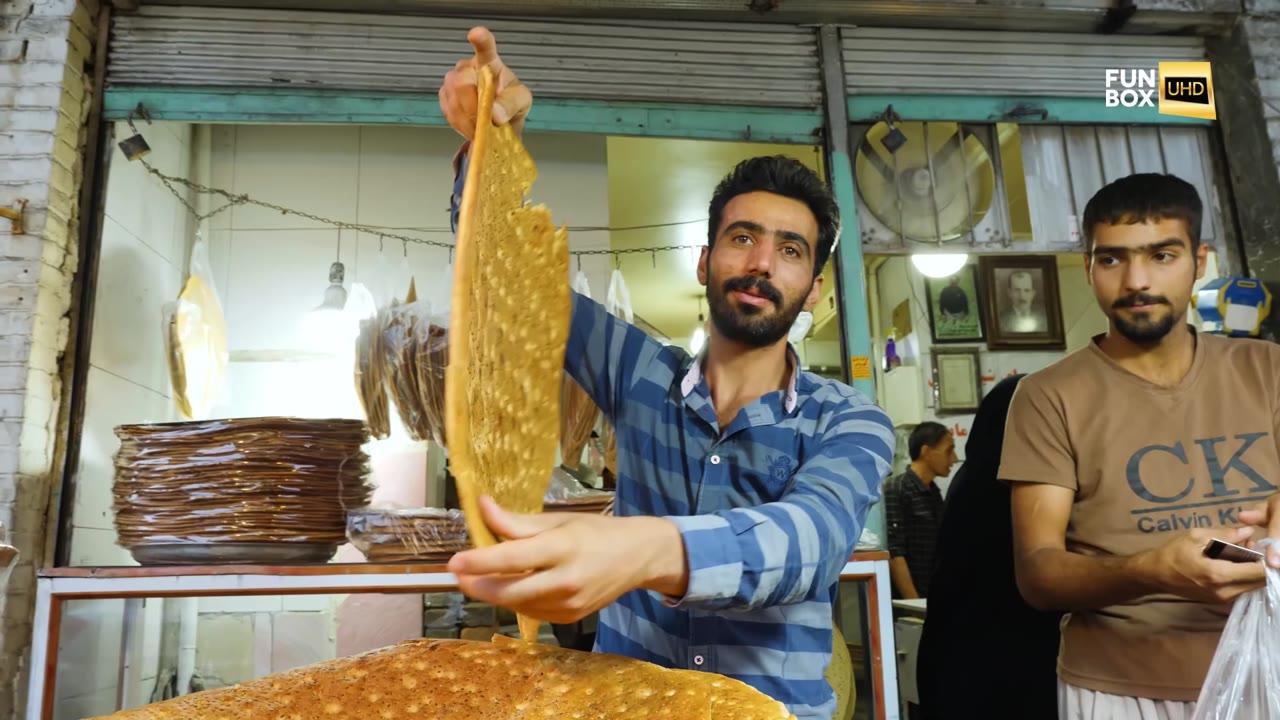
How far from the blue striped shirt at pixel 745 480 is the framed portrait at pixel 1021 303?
485 centimetres

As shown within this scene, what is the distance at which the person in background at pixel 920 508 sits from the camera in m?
4.68

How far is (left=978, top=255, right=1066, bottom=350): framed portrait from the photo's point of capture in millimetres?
5691

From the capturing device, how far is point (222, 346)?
3191mm

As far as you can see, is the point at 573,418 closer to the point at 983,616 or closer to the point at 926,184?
the point at 983,616

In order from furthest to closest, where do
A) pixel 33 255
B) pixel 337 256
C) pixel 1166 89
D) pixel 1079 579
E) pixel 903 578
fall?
pixel 903 578
pixel 337 256
pixel 1166 89
pixel 33 255
pixel 1079 579

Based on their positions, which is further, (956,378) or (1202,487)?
(956,378)

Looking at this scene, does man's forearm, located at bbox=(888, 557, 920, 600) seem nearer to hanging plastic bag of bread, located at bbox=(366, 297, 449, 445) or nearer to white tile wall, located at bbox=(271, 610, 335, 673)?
white tile wall, located at bbox=(271, 610, 335, 673)

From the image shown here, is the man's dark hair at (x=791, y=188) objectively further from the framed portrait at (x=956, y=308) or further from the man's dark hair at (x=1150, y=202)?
the framed portrait at (x=956, y=308)

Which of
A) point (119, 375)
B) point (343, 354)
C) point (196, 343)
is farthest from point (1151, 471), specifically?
point (119, 375)

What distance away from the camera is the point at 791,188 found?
1.30 meters

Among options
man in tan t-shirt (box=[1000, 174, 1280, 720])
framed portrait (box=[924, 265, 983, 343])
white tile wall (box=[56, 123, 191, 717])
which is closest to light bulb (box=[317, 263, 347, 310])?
white tile wall (box=[56, 123, 191, 717])

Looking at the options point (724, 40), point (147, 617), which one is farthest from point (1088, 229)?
point (147, 617)

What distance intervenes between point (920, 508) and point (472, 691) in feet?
14.0

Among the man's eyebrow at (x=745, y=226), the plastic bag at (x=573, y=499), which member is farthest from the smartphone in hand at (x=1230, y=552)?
the plastic bag at (x=573, y=499)
